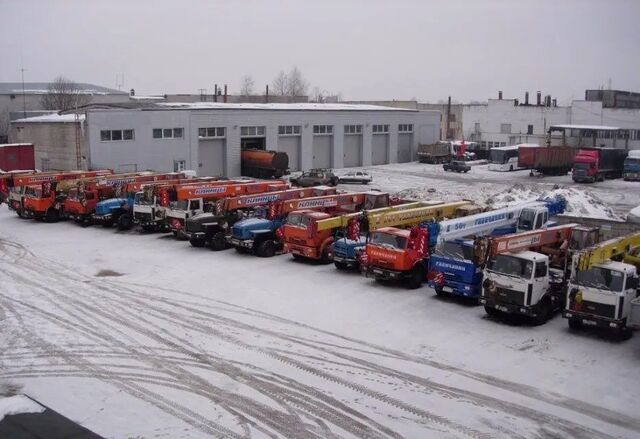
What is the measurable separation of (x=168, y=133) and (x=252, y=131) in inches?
324

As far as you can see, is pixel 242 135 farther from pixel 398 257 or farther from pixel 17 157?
pixel 398 257

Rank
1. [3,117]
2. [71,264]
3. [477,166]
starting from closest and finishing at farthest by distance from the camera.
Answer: [71,264] → [477,166] → [3,117]

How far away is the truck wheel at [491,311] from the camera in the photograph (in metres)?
18.5

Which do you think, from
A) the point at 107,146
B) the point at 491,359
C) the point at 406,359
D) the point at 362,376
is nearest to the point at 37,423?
the point at 362,376

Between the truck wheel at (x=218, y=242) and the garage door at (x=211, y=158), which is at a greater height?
the garage door at (x=211, y=158)

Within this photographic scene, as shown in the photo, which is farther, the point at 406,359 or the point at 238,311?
the point at 238,311

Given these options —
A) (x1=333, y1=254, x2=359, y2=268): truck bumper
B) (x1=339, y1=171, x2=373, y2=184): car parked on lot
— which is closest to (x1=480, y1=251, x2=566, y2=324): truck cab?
(x1=333, y1=254, x2=359, y2=268): truck bumper

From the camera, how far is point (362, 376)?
47.9 feet

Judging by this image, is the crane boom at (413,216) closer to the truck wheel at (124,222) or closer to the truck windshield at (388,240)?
the truck windshield at (388,240)

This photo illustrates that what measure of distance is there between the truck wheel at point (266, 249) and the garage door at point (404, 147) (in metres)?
42.7

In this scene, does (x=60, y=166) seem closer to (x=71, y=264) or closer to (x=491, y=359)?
(x=71, y=264)

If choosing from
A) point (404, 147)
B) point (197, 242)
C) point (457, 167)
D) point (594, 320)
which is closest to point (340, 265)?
point (197, 242)

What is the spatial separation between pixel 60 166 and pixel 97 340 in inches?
1308

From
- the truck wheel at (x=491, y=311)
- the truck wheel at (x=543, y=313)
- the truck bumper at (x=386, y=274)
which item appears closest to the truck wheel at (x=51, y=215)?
the truck bumper at (x=386, y=274)
